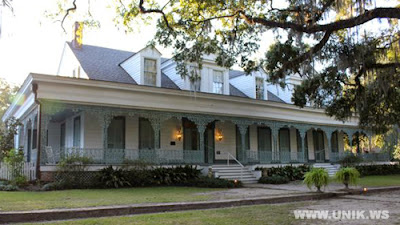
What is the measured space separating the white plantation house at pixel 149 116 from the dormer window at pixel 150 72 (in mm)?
55

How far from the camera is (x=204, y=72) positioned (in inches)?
886

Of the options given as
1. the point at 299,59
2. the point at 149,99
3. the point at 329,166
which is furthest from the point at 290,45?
the point at 329,166

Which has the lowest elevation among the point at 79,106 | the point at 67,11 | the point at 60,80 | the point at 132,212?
the point at 132,212

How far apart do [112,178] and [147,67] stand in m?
6.96

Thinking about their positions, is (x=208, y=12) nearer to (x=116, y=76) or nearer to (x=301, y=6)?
(x=301, y=6)

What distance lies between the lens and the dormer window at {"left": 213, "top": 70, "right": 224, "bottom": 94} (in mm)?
22877

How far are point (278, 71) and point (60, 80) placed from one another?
928 cm

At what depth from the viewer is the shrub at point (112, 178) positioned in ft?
50.4

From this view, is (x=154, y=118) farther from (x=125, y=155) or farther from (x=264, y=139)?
(x=264, y=139)

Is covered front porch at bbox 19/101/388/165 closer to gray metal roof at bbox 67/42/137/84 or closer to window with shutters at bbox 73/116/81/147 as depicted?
Answer: window with shutters at bbox 73/116/81/147

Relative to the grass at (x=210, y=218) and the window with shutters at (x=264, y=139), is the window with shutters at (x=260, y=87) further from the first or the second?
the grass at (x=210, y=218)

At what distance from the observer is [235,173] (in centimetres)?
1980

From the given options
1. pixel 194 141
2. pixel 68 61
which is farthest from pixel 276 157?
pixel 68 61

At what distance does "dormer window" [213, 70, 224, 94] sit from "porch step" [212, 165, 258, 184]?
16.5ft
